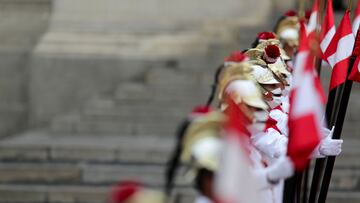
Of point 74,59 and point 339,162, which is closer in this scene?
point 339,162

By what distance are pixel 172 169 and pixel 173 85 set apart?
Answer: 7.27 m

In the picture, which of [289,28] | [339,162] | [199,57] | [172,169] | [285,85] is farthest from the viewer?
[199,57]

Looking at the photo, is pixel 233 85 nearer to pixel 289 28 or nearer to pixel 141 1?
pixel 289 28

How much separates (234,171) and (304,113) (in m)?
0.70

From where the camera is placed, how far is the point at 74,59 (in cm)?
1093

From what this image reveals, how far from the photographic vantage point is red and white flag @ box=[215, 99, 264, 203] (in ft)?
9.50

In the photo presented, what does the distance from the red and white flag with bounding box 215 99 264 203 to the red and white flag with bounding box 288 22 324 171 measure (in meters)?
0.37

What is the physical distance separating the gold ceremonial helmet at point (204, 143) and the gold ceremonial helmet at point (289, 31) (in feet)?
14.3

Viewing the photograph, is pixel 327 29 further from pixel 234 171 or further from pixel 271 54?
pixel 234 171

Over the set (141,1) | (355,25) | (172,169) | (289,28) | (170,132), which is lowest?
(170,132)

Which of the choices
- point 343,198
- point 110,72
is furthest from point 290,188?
point 110,72

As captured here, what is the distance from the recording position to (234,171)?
2922 mm

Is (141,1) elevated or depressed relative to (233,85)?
depressed

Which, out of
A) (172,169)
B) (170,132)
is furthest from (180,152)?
(170,132)
